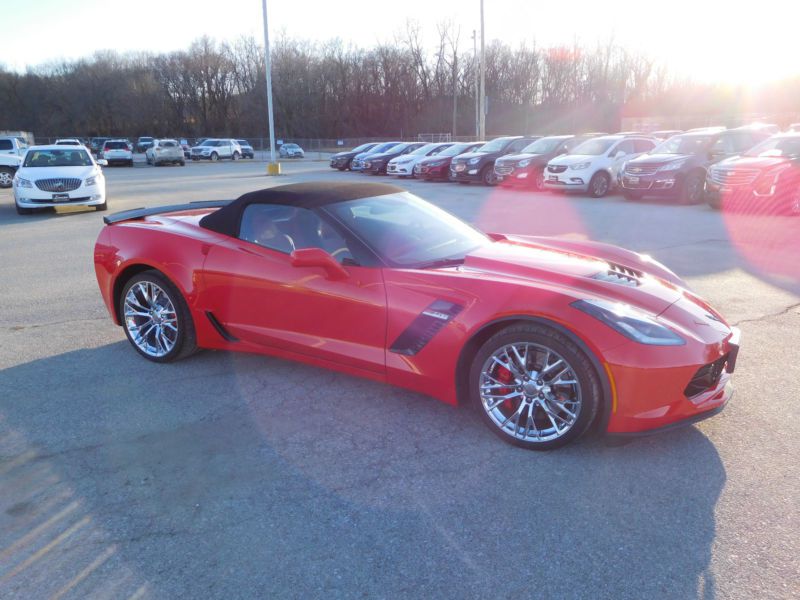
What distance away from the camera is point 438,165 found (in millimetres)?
22344

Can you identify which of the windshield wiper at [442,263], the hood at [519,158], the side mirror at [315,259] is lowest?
the windshield wiper at [442,263]

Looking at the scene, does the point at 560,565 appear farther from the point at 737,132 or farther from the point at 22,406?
the point at 737,132

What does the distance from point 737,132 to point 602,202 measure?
3.66 metres

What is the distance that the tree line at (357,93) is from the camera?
251ft

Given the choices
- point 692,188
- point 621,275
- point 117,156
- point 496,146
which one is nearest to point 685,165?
point 692,188

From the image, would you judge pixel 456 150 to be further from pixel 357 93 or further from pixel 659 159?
pixel 357 93

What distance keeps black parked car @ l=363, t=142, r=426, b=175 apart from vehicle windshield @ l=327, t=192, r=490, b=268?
2333 cm

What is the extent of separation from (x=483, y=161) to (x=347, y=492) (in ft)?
60.4

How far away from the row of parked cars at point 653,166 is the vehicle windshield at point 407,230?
400 inches

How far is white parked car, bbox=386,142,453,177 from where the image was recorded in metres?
24.9

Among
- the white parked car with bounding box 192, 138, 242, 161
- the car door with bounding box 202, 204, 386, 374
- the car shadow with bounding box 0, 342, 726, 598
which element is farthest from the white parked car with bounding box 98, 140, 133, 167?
the car shadow with bounding box 0, 342, 726, 598

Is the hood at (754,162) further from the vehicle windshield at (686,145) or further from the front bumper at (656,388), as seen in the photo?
the front bumper at (656,388)

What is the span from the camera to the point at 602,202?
15398 millimetres

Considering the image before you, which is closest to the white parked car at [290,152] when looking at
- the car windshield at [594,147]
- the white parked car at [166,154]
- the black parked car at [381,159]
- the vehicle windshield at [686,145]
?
the white parked car at [166,154]
